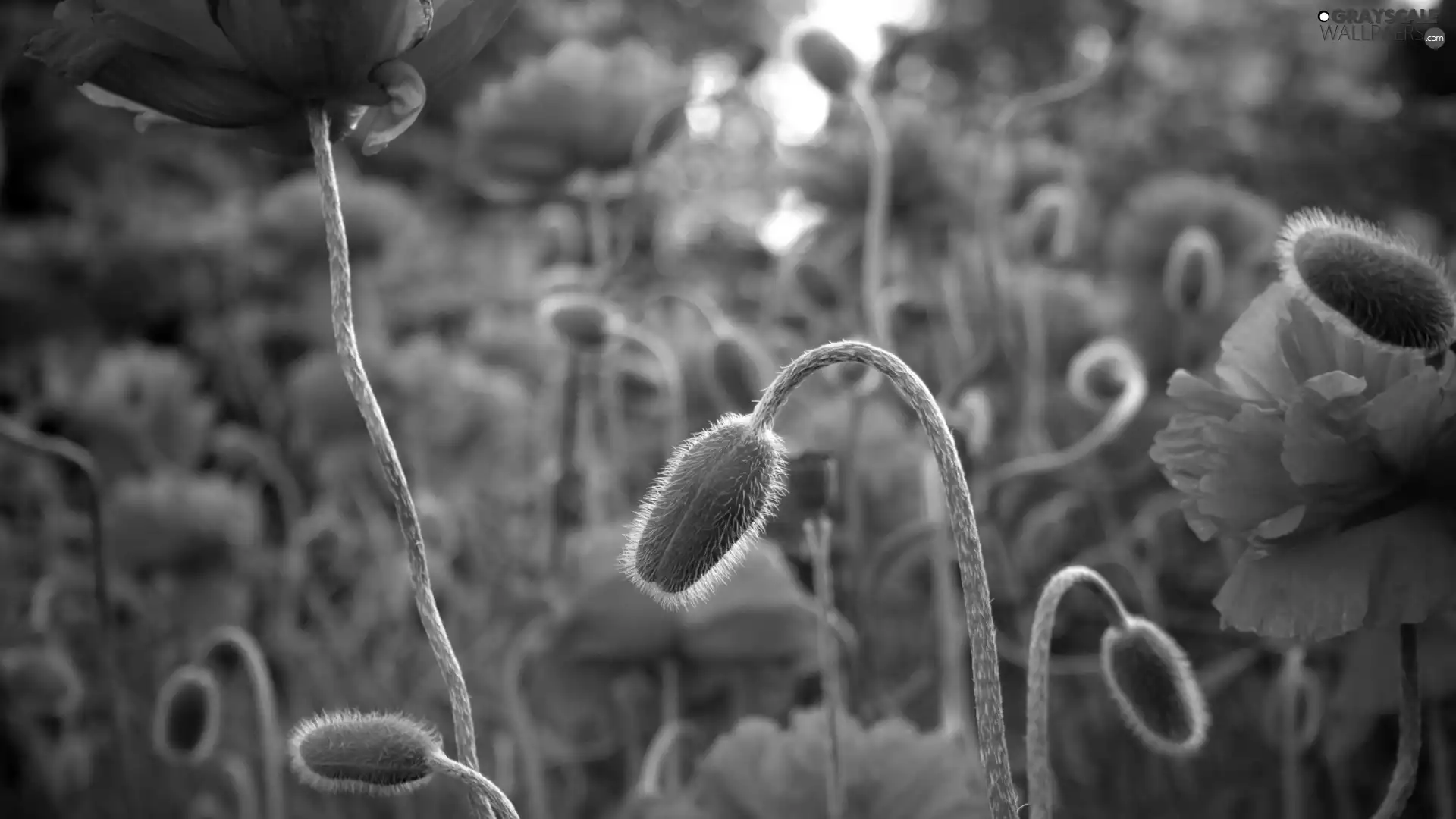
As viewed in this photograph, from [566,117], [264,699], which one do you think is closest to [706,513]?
[264,699]

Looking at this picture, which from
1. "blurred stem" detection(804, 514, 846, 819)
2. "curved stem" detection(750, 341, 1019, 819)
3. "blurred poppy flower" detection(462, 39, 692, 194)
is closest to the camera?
"curved stem" detection(750, 341, 1019, 819)

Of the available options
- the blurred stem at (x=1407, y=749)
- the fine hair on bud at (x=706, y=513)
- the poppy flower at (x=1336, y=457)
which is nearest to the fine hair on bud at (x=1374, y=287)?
the poppy flower at (x=1336, y=457)

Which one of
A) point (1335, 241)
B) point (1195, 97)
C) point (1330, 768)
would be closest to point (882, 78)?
point (1330, 768)

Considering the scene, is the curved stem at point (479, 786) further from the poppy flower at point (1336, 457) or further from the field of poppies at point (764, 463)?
the poppy flower at point (1336, 457)

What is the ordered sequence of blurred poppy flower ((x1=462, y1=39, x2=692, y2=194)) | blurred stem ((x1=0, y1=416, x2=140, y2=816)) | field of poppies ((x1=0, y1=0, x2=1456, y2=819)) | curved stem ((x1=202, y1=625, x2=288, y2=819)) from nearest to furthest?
field of poppies ((x1=0, y1=0, x2=1456, y2=819))
curved stem ((x1=202, y1=625, x2=288, y2=819))
blurred stem ((x1=0, y1=416, x2=140, y2=816))
blurred poppy flower ((x1=462, y1=39, x2=692, y2=194))

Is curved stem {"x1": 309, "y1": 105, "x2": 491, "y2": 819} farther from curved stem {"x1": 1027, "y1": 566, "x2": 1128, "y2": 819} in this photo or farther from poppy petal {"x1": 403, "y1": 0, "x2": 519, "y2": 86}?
curved stem {"x1": 1027, "y1": 566, "x2": 1128, "y2": 819}

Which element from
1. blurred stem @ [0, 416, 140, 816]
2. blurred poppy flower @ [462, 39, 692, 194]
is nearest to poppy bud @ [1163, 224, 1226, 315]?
blurred poppy flower @ [462, 39, 692, 194]

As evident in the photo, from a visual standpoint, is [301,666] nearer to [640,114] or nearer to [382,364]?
[382,364]
